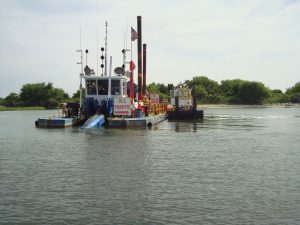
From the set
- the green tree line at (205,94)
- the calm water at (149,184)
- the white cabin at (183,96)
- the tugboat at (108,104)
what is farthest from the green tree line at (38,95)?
the calm water at (149,184)

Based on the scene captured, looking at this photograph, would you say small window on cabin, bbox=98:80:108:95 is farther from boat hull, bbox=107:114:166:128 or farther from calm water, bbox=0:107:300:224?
calm water, bbox=0:107:300:224

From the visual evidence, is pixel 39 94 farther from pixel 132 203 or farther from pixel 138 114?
pixel 132 203

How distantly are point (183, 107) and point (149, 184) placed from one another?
39.8 m

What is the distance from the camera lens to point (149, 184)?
46.3 feet

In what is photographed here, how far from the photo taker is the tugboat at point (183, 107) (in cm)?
5216

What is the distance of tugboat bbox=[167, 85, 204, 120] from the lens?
52.2 meters

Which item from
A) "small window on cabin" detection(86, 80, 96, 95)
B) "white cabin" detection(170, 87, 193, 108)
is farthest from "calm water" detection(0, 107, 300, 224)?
"white cabin" detection(170, 87, 193, 108)

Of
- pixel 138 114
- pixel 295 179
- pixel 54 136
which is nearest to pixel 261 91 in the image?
pixel 138 114

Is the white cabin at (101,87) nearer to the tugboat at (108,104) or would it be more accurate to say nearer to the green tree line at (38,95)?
the tugboat at (108,104)

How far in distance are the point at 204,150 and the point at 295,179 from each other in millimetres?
7939

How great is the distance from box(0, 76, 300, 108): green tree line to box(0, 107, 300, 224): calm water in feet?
380

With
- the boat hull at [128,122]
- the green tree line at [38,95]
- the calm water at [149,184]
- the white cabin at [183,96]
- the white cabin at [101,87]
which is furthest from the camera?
the green tree line at [38,95]

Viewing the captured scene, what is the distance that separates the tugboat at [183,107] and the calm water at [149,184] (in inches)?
1094

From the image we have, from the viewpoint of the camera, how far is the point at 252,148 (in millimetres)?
23500
